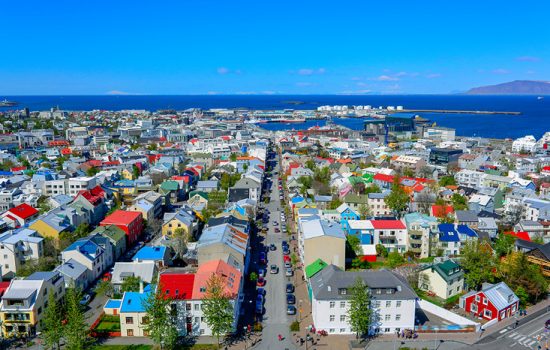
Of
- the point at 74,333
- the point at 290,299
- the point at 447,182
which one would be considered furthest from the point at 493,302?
the point at 447,182

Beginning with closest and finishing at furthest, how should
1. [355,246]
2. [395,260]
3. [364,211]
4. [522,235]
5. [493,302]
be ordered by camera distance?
1. [493,302]
2. [395,260]
3. [355,246]
4. [522,235]
5. [364,211]

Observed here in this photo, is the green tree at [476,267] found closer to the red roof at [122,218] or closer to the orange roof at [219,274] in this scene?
the orange roof at [219,274]

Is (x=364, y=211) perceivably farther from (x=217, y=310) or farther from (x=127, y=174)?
(x=127, y=174)

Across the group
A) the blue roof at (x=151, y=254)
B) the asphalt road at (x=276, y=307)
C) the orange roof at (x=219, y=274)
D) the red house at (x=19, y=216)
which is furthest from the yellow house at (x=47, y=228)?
the asphalt road at (x=276, y=307)

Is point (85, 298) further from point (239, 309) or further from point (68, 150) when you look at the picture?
point (68, 150)

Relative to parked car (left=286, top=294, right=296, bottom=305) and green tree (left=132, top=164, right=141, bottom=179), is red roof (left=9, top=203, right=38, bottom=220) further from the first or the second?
parked car (left=286, top=294, right=296, bottom=305)

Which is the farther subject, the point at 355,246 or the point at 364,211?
the point at 364,211

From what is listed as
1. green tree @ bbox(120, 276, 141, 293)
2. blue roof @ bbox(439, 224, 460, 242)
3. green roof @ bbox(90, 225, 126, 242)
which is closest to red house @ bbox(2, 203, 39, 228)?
green roof @ bbox(90, 225, 126, 242)
